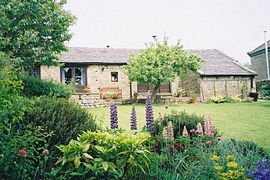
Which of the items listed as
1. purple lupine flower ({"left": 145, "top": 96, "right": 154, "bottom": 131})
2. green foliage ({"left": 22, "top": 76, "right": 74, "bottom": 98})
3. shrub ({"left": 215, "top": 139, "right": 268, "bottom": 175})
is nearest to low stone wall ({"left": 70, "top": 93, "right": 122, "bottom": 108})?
green foliage ({"left": 22, "top": 76, "right": 74, "bottom": 98})

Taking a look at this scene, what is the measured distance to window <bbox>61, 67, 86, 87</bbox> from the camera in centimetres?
2523

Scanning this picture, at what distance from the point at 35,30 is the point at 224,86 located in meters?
18.6

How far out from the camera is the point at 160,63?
2167 centimetres

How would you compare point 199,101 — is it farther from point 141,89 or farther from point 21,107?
point 21,107

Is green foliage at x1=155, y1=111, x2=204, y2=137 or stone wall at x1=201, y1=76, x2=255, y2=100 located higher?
stone wall at x1=201, y1=76, x2=255, y2=100

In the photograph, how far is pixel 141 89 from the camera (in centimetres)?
2745

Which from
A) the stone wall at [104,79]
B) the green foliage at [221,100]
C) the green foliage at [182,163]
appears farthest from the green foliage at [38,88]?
the green foliage at [221,100]

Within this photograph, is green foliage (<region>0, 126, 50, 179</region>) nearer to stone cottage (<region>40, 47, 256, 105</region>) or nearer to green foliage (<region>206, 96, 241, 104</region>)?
stone cottage (<region>40, 47, 256, 105</region>)

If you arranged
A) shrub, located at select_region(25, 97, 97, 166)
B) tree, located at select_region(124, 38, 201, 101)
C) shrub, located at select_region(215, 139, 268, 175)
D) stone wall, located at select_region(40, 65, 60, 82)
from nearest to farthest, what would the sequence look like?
shrub, located at select_region(25, 97, 97, 166) → shrub, located at select_region(215, 139, 268, 175) → tree, located at select_region(124, 38, 201, 101) → stone wall, located at select_region(40, 65, 60, 82)

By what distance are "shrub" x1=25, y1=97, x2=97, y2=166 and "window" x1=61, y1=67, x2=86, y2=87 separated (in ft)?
69.9

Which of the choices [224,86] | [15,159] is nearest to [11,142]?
[15,159]

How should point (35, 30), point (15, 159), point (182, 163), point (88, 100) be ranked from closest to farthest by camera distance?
point (15, 159) < point (182, 163) < point (35, 30) < point (88, 100)

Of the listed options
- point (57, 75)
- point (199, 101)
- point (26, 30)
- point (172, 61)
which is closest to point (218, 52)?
point (199, 101)

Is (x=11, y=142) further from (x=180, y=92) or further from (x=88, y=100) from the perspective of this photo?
(x=180, y=92)
